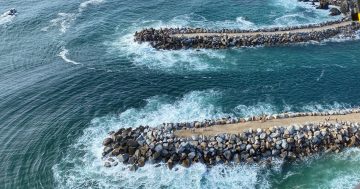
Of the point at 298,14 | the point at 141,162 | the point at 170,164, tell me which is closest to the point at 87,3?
the point at 298,14

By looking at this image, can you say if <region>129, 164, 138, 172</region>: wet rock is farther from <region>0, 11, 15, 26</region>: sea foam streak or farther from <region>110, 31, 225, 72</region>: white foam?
<region>0, 11, 15, 26</region>: sea foam streak

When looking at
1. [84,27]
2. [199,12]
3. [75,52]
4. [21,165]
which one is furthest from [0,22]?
[21,165]

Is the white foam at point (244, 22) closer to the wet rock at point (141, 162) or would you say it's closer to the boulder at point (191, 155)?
the boulder at point (191, 155)

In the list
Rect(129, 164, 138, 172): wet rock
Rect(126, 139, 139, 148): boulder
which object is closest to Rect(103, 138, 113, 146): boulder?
Rect(126, 139, 139, 148): boulder

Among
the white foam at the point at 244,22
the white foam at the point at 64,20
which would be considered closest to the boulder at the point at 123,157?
the white foam at the point at 244,22

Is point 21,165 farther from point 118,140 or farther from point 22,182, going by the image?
point 118,140
